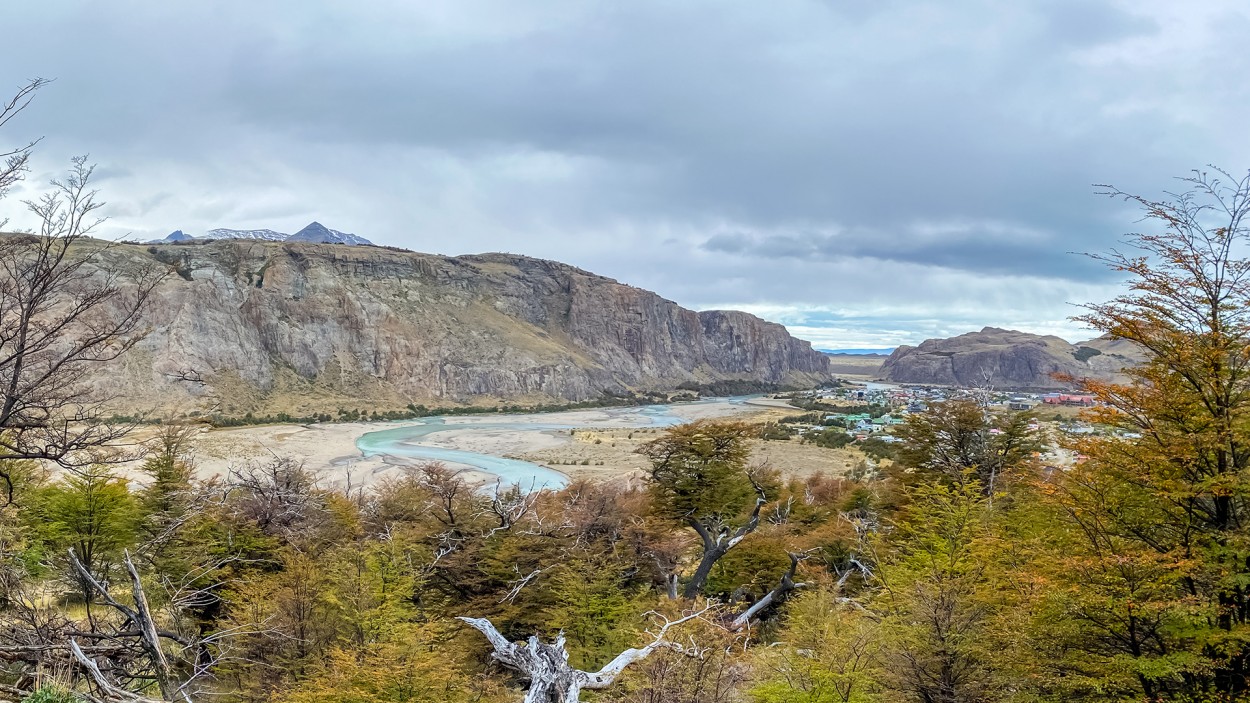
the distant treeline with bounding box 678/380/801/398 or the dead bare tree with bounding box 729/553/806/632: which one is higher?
the distant treeline with bounding box 678/380/801/398

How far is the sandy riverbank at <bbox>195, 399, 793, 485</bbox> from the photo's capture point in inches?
1935

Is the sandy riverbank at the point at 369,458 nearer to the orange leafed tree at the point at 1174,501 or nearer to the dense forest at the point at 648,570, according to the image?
the dense forest at the point at 648,570

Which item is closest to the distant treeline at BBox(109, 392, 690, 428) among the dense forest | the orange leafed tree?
the dense forest

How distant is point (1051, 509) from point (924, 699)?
335 centimetres

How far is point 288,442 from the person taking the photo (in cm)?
6366

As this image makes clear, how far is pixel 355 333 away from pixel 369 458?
61443 millimetres

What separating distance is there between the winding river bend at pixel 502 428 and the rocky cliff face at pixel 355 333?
15209mm

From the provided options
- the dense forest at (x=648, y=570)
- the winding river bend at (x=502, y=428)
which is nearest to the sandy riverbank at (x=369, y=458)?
the winding river bend at (x=502, y=428)

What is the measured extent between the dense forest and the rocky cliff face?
61743 mm

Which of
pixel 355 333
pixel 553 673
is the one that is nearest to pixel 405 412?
pixel 355 333

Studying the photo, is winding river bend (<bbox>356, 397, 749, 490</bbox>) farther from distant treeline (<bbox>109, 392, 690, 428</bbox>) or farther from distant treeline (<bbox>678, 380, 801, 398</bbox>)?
distant treeline (<bbox>678, 380, 801, 398</bbox>)

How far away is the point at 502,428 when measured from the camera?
86.1 meters

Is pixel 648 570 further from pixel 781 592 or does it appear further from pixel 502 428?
pixel 502 428

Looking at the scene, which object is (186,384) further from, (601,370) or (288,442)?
(601,370)
